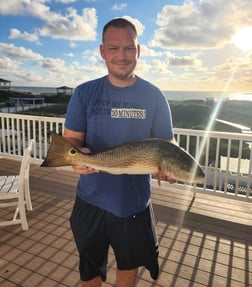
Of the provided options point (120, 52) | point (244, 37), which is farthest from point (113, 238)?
point (244, 37)

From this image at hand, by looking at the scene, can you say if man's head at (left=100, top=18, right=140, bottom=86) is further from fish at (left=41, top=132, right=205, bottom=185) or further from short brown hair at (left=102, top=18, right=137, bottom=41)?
fish at (left=41, top=132, right=205, bottom=185)

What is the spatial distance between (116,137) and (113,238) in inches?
19.9

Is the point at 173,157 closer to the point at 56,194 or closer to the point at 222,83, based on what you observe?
the point at 56,194

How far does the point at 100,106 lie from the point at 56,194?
2942 mm

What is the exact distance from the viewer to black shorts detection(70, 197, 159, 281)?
1.41 meters

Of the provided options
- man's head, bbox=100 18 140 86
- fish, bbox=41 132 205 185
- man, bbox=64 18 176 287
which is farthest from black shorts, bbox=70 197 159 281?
man's head, bbox=100 18 140 86

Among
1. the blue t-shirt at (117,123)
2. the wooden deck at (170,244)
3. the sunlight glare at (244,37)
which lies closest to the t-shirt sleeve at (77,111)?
the blue t-shirt at (117,123)

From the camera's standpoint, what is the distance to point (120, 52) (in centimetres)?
132

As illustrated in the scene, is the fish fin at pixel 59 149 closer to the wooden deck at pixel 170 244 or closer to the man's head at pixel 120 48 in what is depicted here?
the man's head at pixel 120 48

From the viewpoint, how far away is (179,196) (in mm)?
4074

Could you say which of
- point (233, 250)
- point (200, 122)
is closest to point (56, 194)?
point (233, 250)

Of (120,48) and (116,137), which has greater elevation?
(120,48)

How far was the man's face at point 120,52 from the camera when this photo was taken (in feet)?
4.34

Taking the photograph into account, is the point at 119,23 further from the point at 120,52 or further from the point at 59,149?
the point at 59,149
